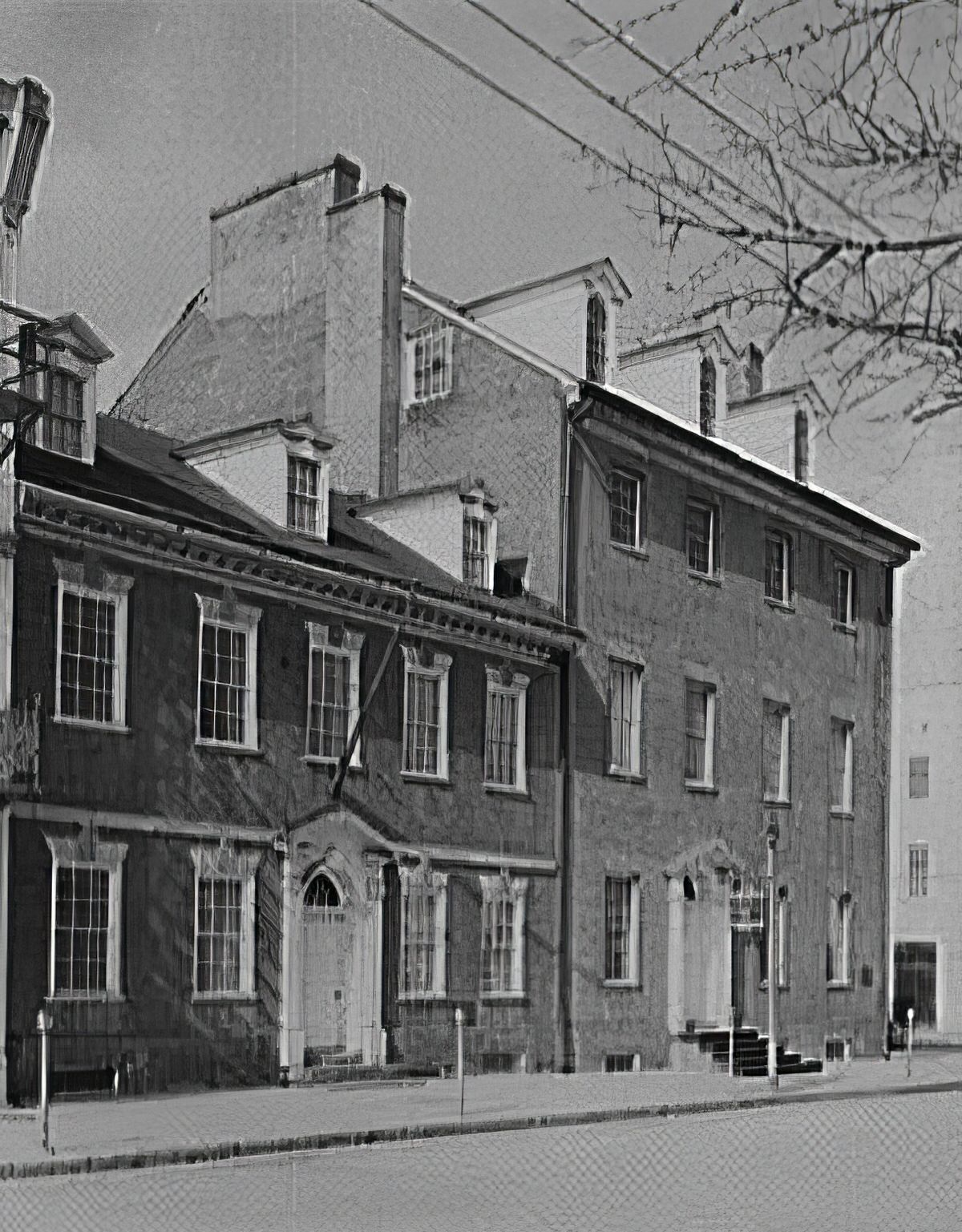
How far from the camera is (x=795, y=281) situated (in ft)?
21.7

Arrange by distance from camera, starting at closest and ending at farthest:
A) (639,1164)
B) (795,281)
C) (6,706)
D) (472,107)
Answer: (795,281) < (6,706) < (639,1164) < (472,107)

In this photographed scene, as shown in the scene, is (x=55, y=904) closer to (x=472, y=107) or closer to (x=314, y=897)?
(x=314, y=897)

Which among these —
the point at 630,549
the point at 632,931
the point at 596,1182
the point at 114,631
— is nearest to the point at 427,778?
the point at 632,931

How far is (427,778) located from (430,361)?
77.7 inches

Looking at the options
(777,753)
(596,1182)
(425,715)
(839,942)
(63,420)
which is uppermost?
(63,420)

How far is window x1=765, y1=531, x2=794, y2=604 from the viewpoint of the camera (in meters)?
9.25

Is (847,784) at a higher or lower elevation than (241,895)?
higher

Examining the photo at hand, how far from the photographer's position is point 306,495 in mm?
8781

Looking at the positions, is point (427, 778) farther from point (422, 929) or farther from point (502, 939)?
point (502, 939)

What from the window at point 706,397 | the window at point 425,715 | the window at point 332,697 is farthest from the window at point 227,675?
the window at point 706,397

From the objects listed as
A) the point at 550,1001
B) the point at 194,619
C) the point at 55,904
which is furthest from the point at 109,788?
the point at 550,1001

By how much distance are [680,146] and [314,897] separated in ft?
12.3

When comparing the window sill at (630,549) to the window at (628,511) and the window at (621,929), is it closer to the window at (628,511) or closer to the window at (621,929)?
the window at (628,511)

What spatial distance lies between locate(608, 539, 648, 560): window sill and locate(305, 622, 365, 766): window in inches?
52.8
